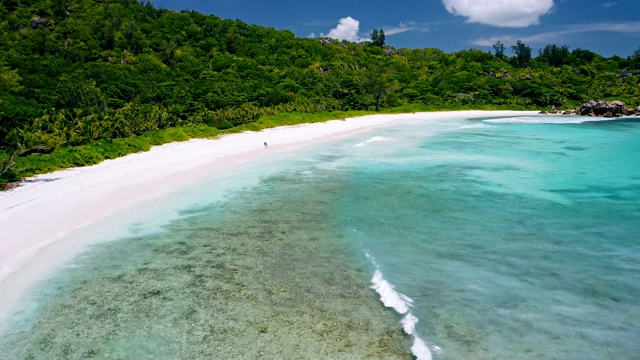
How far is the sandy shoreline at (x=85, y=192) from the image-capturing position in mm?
9391

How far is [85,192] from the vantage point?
48.4 feet

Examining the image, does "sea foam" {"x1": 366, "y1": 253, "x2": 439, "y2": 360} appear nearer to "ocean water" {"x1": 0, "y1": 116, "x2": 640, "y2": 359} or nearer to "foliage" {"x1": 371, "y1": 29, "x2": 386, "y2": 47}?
"ocean water" {"x1": 0, "y1": 116, "x2": 640, "y2": 359}

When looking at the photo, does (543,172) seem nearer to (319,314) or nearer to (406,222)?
(406,222)

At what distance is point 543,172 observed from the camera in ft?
71.8

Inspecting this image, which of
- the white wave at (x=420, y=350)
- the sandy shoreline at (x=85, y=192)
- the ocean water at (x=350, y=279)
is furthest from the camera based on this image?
the sandy shoreline at (x=85, y=192)

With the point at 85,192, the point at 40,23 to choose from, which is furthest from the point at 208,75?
the point at 85,192

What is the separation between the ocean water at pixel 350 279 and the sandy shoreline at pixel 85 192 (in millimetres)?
805

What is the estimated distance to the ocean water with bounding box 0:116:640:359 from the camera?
257 inches

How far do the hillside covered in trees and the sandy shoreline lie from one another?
89.9 inches

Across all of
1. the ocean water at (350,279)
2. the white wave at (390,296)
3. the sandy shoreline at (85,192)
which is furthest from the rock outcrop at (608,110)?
the white wave at (390,296)

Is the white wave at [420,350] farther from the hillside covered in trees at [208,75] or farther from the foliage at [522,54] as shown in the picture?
the foliage at [522,54]

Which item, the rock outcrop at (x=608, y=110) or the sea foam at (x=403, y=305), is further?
the rock outcrop at (x=608, y=110)

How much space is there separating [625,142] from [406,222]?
3328 cm

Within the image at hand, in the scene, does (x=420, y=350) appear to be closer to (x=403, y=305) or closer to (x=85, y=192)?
(x=403, y=305)
